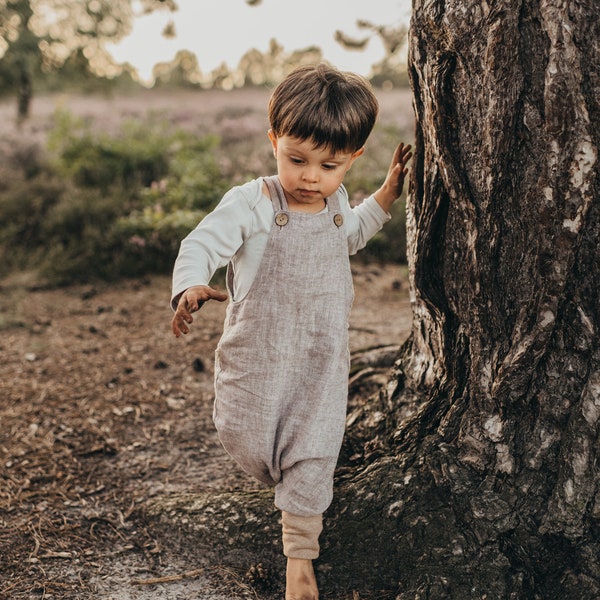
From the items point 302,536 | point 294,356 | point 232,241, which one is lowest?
point 302,536

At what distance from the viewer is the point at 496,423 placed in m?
2.08

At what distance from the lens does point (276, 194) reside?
2.16 m

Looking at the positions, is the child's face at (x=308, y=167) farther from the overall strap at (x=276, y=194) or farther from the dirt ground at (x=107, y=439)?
the dirt ground at (x=107, y=439)

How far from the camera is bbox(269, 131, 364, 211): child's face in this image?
204cm

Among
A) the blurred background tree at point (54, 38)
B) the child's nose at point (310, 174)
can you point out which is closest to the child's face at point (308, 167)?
the child's nose at point (310, 174)

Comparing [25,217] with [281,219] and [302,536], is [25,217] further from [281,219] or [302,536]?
[302,536]

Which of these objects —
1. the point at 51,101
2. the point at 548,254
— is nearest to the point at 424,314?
the point at 548,254

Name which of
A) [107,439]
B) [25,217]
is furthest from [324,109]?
[25,217]

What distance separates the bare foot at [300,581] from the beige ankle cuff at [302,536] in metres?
0.03

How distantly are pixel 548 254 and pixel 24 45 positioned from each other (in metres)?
17.2

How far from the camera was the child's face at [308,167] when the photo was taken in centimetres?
204

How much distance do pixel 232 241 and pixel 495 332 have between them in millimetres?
841

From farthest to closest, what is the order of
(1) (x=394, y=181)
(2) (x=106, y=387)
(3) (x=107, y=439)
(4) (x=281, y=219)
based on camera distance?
(2) (x=106, y=387) → (3) (x=107, y=439) → (1) (x=394, y=181) → (4) (x=281, y=219)

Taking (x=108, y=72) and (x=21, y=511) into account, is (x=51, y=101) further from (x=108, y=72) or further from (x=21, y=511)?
(x=21, y=511)
